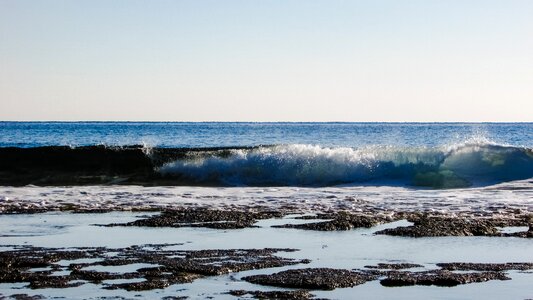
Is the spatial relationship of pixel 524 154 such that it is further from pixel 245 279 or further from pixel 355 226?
pixel 245 279

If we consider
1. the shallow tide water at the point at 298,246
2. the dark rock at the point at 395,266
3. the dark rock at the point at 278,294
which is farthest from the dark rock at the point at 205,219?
the dark rock at the point at 278,294

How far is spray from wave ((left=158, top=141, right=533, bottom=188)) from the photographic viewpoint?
1393 inches

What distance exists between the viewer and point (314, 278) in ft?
37.0

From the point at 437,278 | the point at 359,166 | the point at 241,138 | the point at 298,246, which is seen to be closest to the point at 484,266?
the point at 437,278

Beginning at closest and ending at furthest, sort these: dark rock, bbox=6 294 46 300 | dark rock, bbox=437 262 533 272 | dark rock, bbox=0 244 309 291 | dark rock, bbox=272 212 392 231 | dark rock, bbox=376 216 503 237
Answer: dark rock, bbox=6 294 46 300
dark rock, bbox=0 244 309 291
dark rock, bbox=437 262 533 272
dark rock, bbox=376 216 503 237
dark rock, bbox=272 212 392 231

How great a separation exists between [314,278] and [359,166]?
2534cm

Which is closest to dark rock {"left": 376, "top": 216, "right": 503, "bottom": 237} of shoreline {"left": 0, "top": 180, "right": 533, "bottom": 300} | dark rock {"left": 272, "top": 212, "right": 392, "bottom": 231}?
shoreline {"left": 0, "top": 180, "right": 533, "bottom": 300}

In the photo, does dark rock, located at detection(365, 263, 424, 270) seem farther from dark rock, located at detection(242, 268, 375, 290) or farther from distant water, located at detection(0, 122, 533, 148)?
distant water, located at detection(0, 122, 533, 148)

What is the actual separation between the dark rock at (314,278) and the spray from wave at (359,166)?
22375 mm

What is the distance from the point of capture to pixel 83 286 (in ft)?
35.4

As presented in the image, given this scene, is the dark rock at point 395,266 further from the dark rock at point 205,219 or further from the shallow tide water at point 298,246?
the dark rock at point 205,219

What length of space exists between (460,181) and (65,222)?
20352mm

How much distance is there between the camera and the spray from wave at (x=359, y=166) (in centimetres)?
3538

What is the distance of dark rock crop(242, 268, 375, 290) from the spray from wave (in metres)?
22.4
